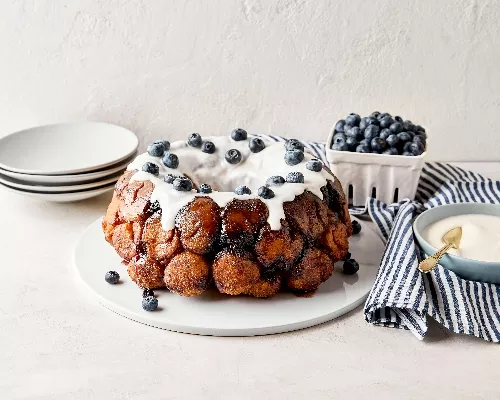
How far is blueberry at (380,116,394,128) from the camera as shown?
186cm

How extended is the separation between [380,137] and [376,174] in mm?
87

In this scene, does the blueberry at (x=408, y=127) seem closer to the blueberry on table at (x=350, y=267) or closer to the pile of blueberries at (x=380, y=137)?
the pile of blueberries at (x=380, y=137)

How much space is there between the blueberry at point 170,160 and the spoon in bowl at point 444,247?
0.53 meters

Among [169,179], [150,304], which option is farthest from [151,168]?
[150,304]

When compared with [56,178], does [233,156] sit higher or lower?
higher

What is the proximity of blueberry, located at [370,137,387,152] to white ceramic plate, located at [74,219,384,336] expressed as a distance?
30cm

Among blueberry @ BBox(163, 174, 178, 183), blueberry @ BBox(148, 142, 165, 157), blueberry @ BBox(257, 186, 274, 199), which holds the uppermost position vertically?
blueberry @ BBox(148, 142, 165, 157)

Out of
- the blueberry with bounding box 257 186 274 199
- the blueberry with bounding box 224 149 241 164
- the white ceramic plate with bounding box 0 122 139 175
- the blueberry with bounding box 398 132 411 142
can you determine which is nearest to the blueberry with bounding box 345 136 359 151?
the blueberry with bounding box 398 132 411 142

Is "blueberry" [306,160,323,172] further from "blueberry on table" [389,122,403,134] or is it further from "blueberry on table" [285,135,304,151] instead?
"blueberry on table" [389,122,403,134]

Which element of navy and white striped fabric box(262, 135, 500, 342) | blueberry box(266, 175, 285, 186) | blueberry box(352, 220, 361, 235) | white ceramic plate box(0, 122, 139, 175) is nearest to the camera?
navy and white striped fabric box(262, 135, 500, 342)

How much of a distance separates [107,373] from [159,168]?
1.52 feet

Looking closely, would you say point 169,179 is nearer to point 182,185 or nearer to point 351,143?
point 182,185

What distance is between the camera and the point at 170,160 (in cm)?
160

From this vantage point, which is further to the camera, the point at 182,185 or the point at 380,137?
the point at 380,137
